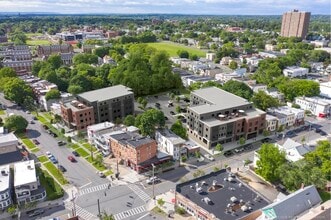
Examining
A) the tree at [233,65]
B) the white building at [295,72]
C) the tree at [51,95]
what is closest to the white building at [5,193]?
the tree at [51,95]

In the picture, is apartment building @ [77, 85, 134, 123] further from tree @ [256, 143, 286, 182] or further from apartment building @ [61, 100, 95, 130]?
tree @ [256, 143, 286, 182]

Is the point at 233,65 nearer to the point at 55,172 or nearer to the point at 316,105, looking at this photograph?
the point at 316,105

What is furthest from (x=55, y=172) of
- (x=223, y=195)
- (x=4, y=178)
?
(x=223, y=195)

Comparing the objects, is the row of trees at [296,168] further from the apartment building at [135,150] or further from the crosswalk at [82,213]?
the crosswalk at [82,213]

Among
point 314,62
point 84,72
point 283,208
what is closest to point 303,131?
point 283,208

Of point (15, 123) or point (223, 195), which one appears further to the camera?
point (15, 123)

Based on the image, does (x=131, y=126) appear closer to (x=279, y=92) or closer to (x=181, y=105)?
(x=181, y=105)

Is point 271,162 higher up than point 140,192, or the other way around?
point 271,162
